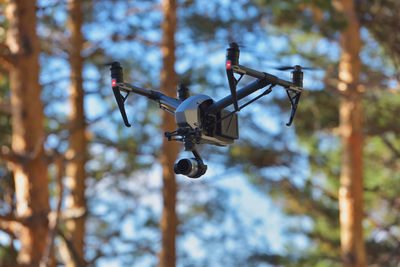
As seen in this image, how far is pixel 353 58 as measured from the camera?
10000 millimetres

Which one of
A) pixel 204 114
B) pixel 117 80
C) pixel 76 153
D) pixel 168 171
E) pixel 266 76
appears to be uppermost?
pixel 76 153

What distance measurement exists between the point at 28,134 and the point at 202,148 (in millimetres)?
4414

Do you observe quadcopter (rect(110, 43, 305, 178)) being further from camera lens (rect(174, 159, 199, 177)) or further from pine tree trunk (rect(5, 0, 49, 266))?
pine tree trunk (rect(5, 0, 49, 266))

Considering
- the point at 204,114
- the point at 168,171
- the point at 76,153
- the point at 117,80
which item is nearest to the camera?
the point at 204,114

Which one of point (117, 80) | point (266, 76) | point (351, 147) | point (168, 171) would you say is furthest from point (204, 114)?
point (351, 147)

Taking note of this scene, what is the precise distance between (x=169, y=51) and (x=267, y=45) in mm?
1989

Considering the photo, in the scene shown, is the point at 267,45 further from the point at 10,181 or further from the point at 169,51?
the point at 10,181

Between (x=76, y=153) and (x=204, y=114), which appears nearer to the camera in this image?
(x=204, y=114)

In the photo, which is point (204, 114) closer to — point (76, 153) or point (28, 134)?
point (28, 134)

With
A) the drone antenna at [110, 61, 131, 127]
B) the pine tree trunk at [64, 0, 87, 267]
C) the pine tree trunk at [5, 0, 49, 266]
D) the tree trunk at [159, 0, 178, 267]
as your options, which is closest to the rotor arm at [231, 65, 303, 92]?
the drone antenna at [110, 61, 131, 127]

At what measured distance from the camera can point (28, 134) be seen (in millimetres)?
6520

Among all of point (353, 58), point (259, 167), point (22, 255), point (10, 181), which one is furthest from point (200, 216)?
point (22, 255)

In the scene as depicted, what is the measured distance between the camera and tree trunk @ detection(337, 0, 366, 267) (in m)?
9.54

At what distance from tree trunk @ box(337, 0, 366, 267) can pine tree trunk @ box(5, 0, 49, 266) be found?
190 inches
